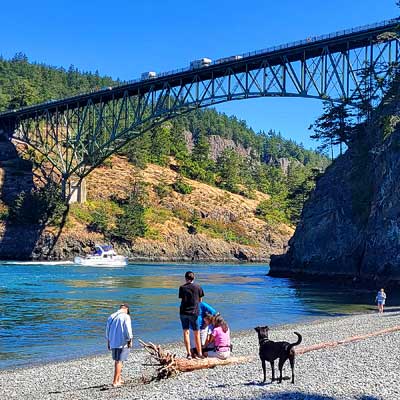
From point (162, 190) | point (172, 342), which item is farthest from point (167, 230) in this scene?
point (172, 342)

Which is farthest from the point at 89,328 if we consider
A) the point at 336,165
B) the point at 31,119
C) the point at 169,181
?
the point at 169,181

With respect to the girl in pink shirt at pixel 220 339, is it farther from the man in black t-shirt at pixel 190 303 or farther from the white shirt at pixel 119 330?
the white shirt at pixel 119 330

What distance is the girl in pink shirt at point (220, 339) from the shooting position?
14359 mm

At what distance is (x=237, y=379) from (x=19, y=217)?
286ft

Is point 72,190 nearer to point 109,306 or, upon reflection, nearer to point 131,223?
point 131,223

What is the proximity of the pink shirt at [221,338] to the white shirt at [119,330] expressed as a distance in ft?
7.77

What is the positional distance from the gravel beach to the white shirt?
3.09ft

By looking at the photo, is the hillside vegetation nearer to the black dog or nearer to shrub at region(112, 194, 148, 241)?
shrub at region(112, 194, 148, 241)

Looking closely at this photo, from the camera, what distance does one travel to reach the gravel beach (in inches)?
457

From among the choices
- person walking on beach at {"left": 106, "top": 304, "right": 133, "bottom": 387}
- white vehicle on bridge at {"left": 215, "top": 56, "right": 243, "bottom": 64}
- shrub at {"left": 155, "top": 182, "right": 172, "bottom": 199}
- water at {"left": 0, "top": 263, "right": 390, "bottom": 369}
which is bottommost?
water at {"left": 0, "top": 263, "right": 390, "bottom": 369}

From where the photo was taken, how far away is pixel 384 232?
44062 millimetres

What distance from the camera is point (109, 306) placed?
34844mm

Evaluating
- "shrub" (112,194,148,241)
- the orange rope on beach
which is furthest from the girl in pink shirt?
"shrub" (112,194,148,241)

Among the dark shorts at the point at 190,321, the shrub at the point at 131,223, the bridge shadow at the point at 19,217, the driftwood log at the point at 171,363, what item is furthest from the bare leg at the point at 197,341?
the shrub at the point at 131,223
